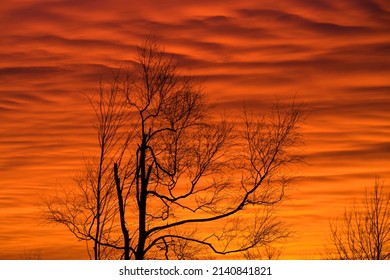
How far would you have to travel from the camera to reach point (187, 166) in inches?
786

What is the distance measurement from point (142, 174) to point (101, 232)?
218 centimetres

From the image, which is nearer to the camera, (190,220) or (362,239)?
(190,220)

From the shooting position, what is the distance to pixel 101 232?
69.6 feet
